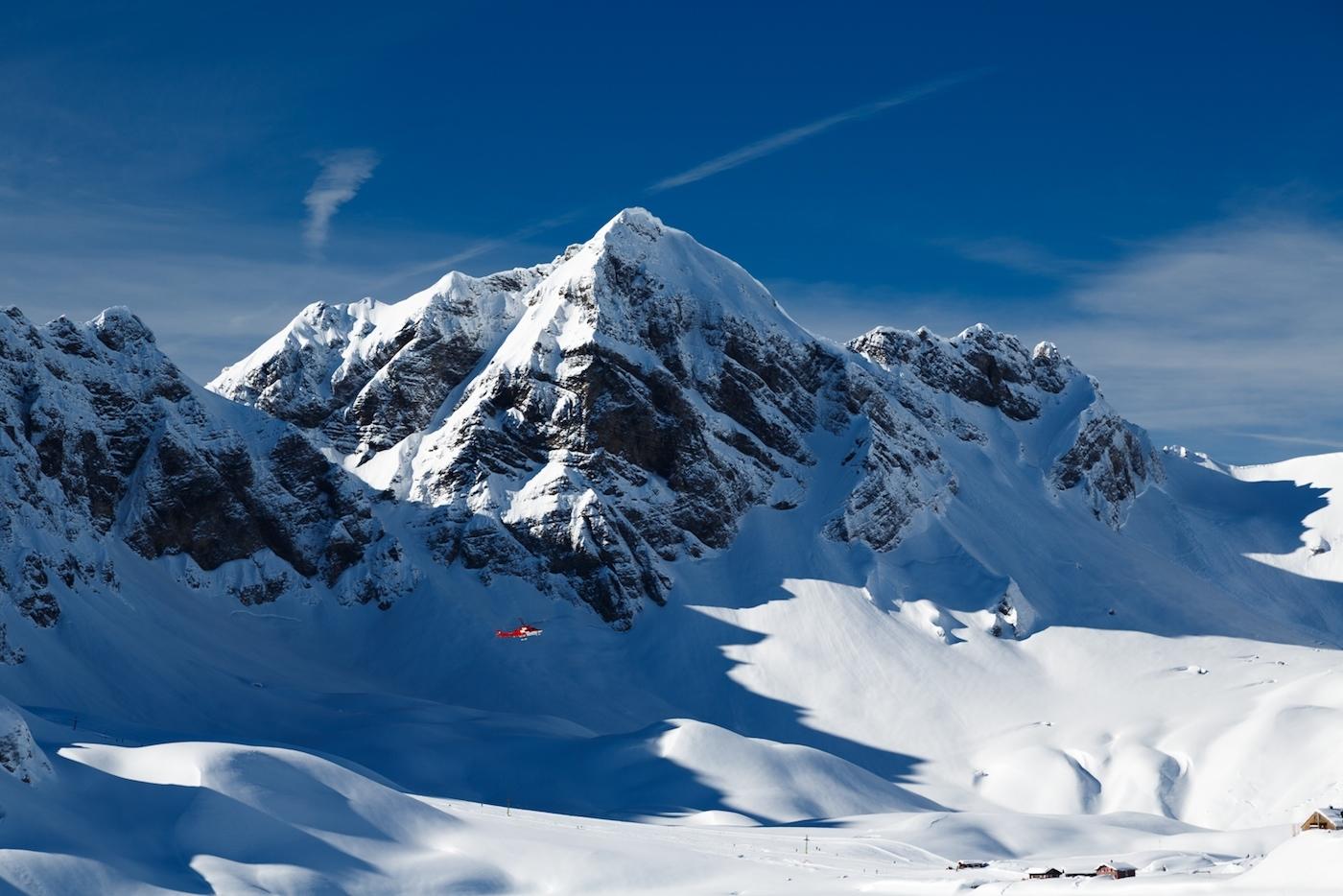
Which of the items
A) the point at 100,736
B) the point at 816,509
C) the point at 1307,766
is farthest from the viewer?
the point at 816,509

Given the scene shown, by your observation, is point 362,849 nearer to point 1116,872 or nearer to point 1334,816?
point 1116,872

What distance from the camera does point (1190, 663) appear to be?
173m

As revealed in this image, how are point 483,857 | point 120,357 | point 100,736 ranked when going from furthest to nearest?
1. point 120,357
2. point 100,736
3. point 483,857

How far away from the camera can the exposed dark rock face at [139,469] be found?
161000mm

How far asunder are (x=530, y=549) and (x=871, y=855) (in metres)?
98.2

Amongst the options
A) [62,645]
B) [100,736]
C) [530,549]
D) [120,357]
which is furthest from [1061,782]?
[120,357]

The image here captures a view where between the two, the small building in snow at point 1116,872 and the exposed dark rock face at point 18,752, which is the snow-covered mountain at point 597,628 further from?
the small building in snow at point 1116,872

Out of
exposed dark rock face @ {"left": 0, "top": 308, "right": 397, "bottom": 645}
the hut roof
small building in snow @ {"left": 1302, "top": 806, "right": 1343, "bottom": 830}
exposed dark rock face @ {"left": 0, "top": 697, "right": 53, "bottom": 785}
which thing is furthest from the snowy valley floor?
exposed dark rock face @ {"left": 0, "top": 308, "right": 397, "bottom": 645}

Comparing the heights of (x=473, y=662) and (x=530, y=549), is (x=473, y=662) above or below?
below

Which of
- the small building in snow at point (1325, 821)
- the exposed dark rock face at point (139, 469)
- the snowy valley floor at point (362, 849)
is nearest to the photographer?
the small building in snow at point (1325, 821)

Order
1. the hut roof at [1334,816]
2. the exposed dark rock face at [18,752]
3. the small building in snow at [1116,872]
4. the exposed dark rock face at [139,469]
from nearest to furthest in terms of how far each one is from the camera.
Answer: the hut roof at [1334,816] < the small building in snow at [1116,872] < the exposed dark rock face at [18,752] < the exposed dark rock face at [139,469]

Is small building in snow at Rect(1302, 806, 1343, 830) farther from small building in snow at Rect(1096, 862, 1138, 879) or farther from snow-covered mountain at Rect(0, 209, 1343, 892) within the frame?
snow-covered mountain at Rect(0, 209, 1343, 892)

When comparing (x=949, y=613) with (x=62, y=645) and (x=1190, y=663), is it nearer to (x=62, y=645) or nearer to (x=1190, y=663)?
(x=1190, y=663)

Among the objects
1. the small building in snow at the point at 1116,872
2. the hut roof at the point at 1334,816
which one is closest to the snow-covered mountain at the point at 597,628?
the small building in snow at the point at 1116,872
